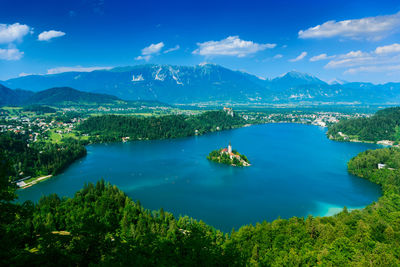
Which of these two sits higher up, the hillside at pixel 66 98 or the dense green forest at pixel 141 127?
the hillside at pixel 66 98

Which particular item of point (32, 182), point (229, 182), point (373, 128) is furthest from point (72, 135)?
point (373, 128)

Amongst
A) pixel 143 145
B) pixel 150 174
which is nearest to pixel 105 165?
pixel 150 174

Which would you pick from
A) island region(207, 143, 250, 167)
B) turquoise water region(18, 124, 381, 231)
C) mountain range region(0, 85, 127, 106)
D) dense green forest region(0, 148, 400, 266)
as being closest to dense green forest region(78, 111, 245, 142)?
turquoise water region(18, 124, 381, 231)

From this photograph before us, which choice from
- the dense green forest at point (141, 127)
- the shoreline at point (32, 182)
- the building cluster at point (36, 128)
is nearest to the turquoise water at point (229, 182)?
the shoreline at point (32, 182)

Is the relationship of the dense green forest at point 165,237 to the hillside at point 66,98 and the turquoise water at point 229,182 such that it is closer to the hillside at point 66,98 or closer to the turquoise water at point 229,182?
the turquoise water at point 229,182

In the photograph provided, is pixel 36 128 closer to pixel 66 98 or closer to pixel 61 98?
pixel 66 98
